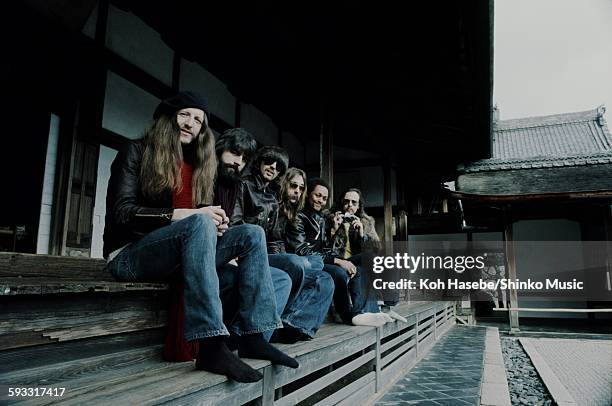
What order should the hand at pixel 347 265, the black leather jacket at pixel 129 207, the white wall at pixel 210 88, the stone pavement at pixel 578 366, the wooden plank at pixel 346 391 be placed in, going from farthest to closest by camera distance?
the white wall at pixel 210 88
the stone pavement at pixel 578 366
the hand at pixel 347 265
the wooden plank at pixel 346 391
the black leather jacket at pixel 129 207

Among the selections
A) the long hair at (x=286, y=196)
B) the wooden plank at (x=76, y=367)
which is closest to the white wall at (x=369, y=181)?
the long hair at (x=286, y=196)

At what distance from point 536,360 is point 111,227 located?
19.5ft

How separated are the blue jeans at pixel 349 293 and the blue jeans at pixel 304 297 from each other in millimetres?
470

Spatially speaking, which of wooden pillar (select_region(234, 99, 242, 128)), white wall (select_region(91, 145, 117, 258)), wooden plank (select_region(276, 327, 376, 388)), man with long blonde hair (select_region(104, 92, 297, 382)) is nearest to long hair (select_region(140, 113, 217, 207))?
man with long blonde hair (select_region(104, 92, 297, 382))

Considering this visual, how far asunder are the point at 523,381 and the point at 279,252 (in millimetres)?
3501

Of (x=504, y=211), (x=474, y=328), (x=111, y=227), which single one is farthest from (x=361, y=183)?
(x=111, y=227)

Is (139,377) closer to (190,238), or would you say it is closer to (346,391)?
(190,238)

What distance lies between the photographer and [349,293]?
3.82m

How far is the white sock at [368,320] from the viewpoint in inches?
142

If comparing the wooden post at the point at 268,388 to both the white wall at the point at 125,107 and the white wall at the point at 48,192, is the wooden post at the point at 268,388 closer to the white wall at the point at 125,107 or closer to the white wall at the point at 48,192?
the white wall at the point at 48,192

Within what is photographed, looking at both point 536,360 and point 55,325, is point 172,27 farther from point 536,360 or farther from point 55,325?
point 536,360

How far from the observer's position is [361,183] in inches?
370

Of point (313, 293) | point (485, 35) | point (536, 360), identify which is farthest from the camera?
point (536, 360)

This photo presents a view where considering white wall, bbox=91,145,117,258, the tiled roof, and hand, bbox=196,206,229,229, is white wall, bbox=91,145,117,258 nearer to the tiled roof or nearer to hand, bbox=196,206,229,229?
hand, bbox=196,206,229,229
